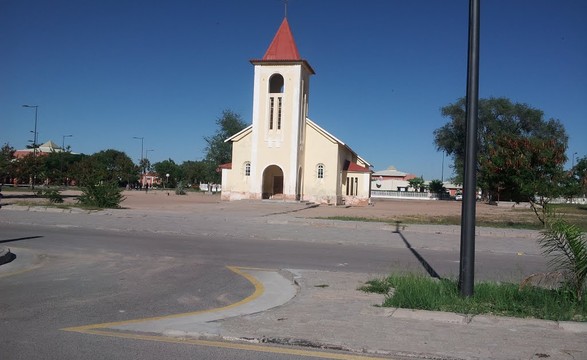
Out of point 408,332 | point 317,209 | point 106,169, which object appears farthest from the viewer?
point 317,209

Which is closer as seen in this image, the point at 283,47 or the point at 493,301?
the point at 493,301

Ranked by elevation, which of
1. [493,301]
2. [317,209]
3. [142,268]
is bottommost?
[142,268]

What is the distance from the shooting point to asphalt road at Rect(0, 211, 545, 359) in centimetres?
557

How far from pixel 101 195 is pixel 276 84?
25.8 meters

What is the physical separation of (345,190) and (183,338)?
163 ft

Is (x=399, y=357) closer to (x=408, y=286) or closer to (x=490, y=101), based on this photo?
(x=408, y=286)

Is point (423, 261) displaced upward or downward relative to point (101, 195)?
downward

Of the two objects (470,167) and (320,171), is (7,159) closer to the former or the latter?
(320,171)

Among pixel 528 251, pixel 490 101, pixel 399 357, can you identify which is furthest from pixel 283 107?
pixel 399 357

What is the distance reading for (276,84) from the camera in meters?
50.2

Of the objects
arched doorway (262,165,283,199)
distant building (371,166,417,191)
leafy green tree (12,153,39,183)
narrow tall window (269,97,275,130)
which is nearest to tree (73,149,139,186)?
leafy green tree (12,153,39,183)

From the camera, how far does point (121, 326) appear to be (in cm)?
622

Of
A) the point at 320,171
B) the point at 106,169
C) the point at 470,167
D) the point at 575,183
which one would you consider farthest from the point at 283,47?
A: the point at 470,167

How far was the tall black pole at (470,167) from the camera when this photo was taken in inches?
287
